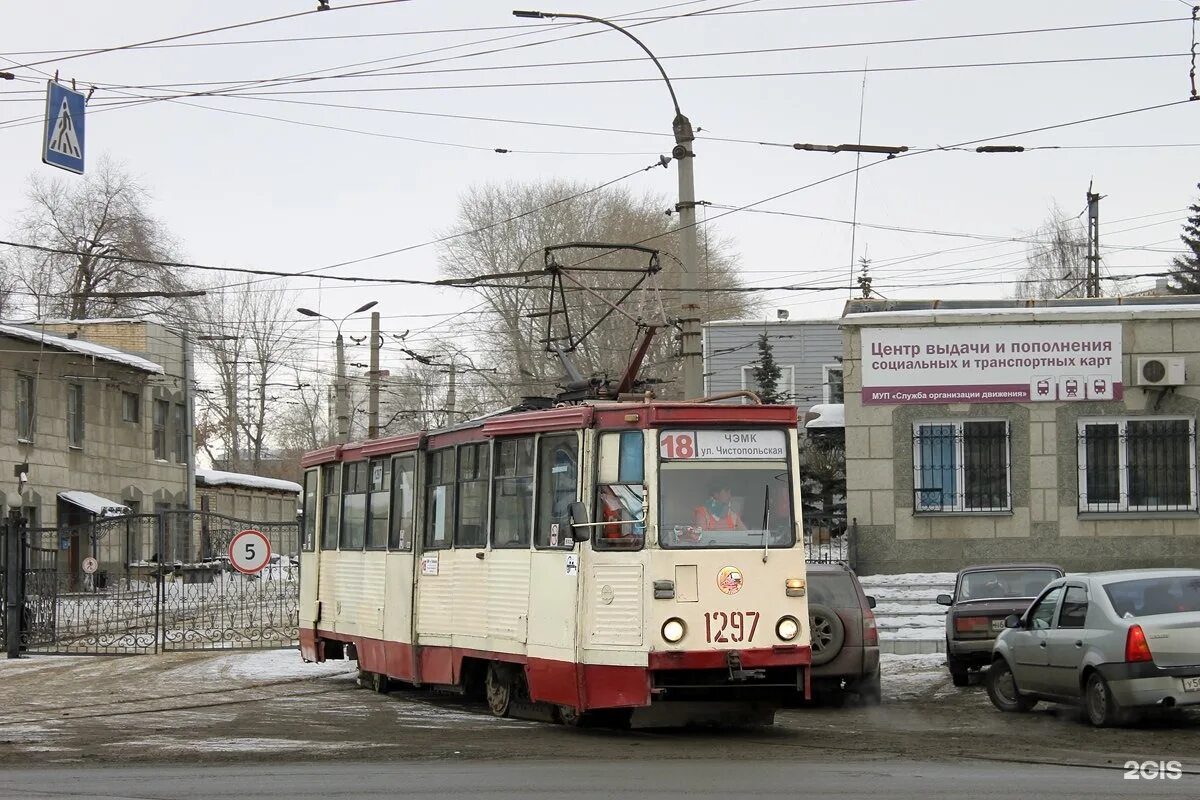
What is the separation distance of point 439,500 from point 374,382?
2335 centimetres

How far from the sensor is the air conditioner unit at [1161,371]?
25.5 m

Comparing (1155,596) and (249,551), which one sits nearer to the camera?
(1155,596)

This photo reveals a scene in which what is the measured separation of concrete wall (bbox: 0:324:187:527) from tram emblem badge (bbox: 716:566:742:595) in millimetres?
32040

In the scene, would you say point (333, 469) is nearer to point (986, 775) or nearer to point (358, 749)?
point (358, 749)

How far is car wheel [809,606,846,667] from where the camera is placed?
1683 cm

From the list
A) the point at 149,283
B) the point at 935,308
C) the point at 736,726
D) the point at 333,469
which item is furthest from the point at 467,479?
the point at 149,283

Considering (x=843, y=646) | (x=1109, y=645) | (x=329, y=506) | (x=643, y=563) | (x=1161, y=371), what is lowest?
(x=843, y=646)

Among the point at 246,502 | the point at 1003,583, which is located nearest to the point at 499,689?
the point at 1003,583

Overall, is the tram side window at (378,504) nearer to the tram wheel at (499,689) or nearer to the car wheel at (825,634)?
the tram wheel at (499,689)

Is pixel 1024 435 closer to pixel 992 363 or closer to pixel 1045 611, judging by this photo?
pixel 992 363

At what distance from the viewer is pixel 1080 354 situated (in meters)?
25.8

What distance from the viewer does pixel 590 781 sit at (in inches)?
410

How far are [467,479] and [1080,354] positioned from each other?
1309cm

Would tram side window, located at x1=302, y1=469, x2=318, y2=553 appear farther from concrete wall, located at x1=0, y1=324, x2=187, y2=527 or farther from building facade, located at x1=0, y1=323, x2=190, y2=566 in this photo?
concrete wall, located at x1=0, y1=324, x2=187, y2=527
